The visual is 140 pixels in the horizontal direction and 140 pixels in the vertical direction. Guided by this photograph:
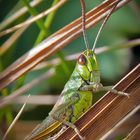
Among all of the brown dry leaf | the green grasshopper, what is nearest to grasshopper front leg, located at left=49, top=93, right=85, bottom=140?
the green grasshopper

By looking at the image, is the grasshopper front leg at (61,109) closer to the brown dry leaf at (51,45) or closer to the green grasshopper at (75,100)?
the green grasshopper at (75,100)

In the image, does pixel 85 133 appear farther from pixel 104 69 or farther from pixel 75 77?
pixel 104 69

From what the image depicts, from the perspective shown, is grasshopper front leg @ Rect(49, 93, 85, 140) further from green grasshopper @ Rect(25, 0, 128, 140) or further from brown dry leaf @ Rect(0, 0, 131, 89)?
brown dry leaf @ Rect(0, 0, 131, 89)

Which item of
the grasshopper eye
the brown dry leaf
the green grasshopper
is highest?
the brown dry leaf

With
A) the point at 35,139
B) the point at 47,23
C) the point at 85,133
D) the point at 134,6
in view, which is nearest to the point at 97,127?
the point at 85,133

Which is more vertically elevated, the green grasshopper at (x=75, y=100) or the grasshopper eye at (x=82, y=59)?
the grasshopper eye at (x=82, y=59)

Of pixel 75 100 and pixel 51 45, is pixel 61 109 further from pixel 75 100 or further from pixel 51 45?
pixel 51 45

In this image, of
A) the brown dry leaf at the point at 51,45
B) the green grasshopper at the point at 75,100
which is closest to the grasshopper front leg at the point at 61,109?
the green grasshopper at the point at 75,100

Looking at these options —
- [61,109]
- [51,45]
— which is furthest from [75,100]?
[51,45]
